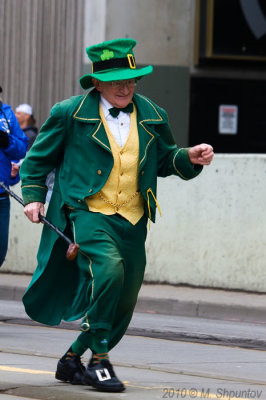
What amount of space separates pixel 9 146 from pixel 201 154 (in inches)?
114

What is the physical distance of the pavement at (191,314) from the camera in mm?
9148

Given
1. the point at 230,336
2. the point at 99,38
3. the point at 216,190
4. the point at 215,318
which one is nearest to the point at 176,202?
the point at 216,190

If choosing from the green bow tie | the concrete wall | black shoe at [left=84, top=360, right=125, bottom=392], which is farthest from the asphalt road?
the concrete wall

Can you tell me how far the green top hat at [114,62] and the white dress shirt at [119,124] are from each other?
0.67ft

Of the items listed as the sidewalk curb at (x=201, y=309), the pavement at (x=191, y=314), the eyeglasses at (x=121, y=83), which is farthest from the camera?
the sidewalk curb at (x=201, y=309)

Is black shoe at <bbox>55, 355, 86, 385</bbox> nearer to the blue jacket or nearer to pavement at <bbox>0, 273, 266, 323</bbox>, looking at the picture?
the blue jacket

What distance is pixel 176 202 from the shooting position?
12.3 m

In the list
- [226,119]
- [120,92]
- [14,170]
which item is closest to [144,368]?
[120,92]

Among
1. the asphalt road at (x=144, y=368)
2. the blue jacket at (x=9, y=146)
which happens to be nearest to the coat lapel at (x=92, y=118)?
the asphalt road at (x=144, y=368)

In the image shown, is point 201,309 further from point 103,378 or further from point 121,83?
point 121,83

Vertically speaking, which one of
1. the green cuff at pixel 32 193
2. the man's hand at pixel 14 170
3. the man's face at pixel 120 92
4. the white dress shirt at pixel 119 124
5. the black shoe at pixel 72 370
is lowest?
the black shoe at pixel 72 370

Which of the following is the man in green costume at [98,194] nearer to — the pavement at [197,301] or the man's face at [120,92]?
the man's face at [120,92]

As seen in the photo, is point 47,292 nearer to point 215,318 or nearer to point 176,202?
point 215,318

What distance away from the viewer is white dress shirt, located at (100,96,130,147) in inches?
235
